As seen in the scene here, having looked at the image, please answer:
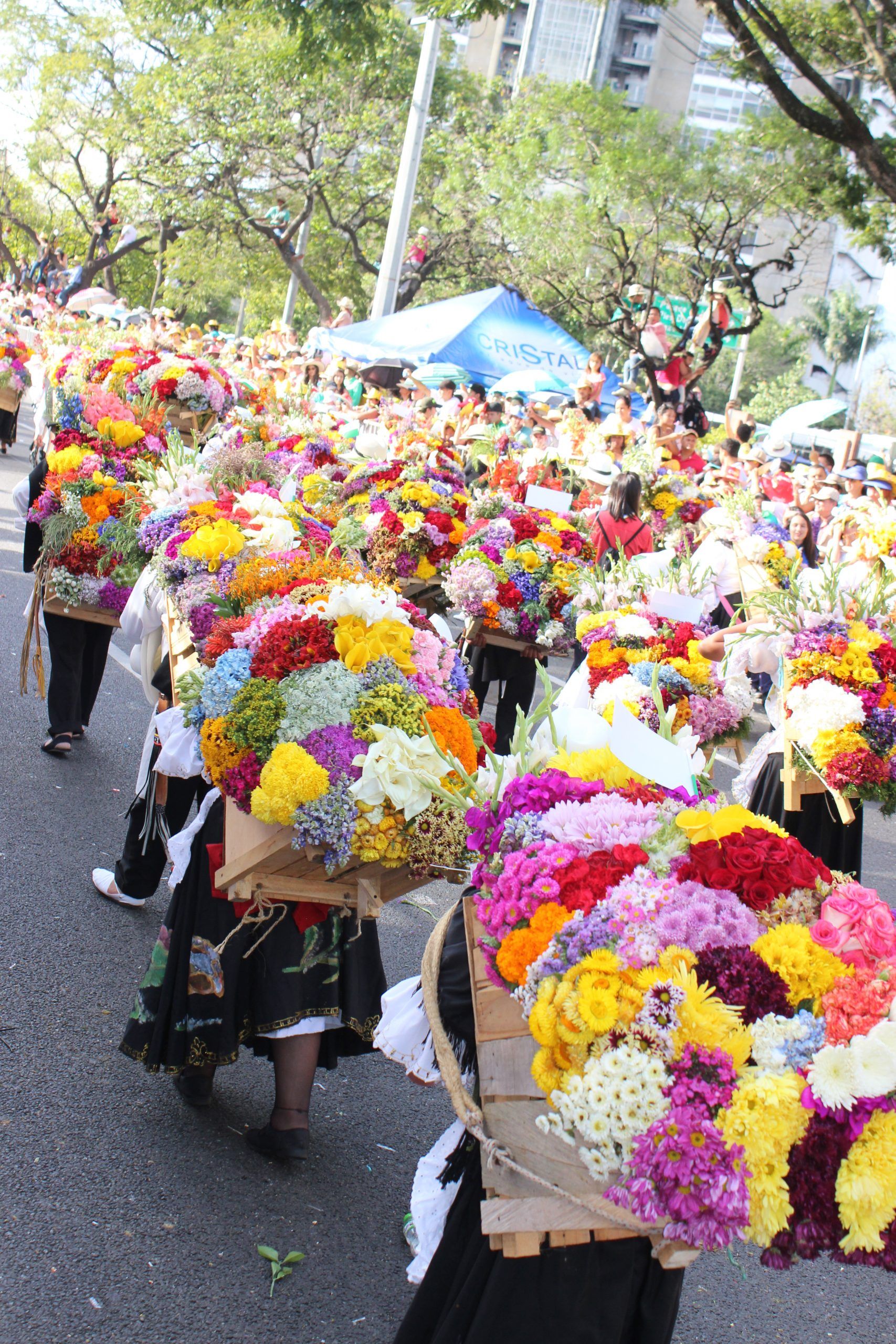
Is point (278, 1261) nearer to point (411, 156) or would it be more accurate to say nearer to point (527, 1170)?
point (527, 1170)

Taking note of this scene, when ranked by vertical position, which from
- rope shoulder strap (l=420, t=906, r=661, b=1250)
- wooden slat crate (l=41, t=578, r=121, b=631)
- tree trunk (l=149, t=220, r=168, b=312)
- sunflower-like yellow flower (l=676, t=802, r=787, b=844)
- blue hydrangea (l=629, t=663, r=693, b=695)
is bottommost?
wooden slat crate (l=41, t=578, r=121, b=631)

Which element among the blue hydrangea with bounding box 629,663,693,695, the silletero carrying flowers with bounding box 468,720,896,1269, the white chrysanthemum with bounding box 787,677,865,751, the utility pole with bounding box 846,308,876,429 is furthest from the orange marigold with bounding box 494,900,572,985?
the utility pole with bounding box 846,308,876,429

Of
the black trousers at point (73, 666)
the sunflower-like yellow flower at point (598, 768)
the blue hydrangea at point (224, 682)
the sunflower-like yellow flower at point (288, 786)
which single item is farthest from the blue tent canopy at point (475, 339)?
the sunflower-like yellow flower at point (598, 768)

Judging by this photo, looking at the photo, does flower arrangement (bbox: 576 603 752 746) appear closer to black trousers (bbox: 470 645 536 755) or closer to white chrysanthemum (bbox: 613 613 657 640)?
white chrysanthemum (bbox: 613 613 657 640)

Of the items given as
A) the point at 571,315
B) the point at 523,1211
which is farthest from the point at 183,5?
the point at 571,315

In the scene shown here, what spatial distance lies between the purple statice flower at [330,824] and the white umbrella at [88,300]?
28.4 m

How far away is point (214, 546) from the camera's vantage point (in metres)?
4.43

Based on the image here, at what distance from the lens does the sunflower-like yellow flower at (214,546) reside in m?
4.41

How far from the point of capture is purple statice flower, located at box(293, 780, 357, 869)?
3090mm

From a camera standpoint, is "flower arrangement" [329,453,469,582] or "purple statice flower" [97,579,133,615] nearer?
"purple statice flower" [97,579,133,615]

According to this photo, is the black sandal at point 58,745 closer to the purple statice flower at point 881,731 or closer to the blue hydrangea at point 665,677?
the blue hydrangea at point 665,677

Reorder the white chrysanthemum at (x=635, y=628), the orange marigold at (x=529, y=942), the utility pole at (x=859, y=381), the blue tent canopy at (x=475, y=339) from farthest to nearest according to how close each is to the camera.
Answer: the utility pole at (x=859, y=381) < the blue tent canopy at (x=475, y=339) < the white chrysanthemum at (x=635, y=628) < the orange marigold at (x=529, y=942)

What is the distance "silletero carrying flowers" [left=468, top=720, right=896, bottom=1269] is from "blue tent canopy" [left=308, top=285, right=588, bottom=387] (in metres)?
17.2

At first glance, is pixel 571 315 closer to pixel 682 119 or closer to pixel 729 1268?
pixel 682 119
